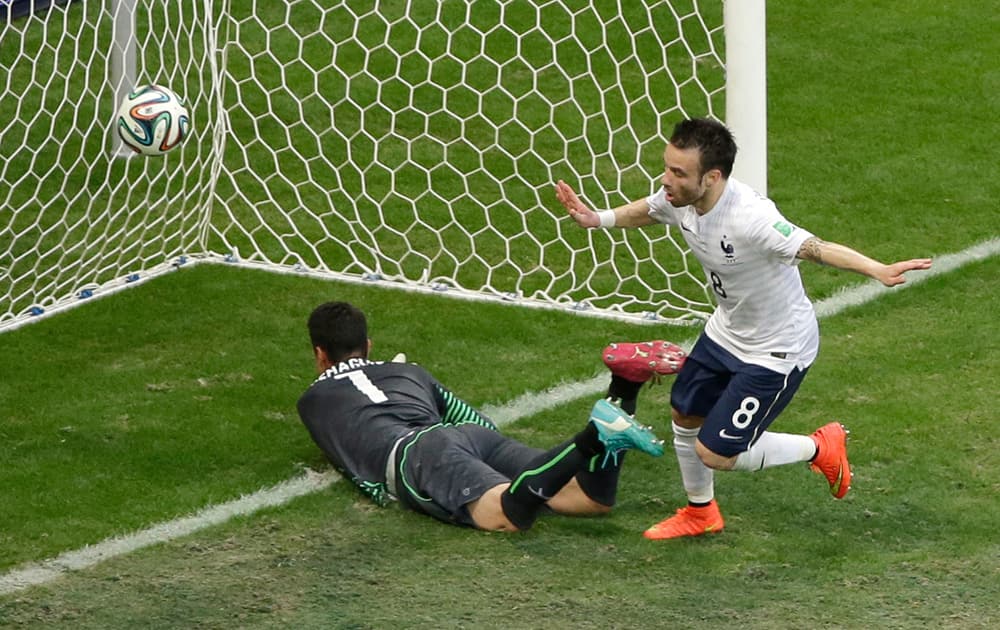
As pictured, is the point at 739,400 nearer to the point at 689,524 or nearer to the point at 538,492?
the point at 689,524

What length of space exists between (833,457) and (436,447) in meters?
1.37

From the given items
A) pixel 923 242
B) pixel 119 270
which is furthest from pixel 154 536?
pixel 923 242

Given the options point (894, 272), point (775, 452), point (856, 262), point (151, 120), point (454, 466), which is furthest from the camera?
point (151, 120)

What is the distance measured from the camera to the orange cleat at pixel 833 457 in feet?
19.4

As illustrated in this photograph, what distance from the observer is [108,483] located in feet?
21.0

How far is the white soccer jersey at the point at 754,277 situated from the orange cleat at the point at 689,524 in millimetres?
567

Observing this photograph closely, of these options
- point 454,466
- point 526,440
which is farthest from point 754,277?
point 526,440

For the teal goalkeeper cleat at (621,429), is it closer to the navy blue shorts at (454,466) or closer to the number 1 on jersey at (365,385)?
the navy blue shorts at (454,466)

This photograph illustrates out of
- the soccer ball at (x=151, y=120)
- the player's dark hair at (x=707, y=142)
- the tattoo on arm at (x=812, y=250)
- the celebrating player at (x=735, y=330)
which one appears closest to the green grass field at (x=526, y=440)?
the celebrating player at (x=735, y=330)

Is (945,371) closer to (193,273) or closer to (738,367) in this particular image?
(738,367)

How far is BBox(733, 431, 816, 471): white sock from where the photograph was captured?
19.0ft

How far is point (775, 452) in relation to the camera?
19.2 ft

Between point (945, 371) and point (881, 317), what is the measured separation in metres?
0.70

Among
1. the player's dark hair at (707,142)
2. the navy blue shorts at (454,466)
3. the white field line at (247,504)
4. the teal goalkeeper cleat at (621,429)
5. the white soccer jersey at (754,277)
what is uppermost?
the player's dark hair at (707,142)
